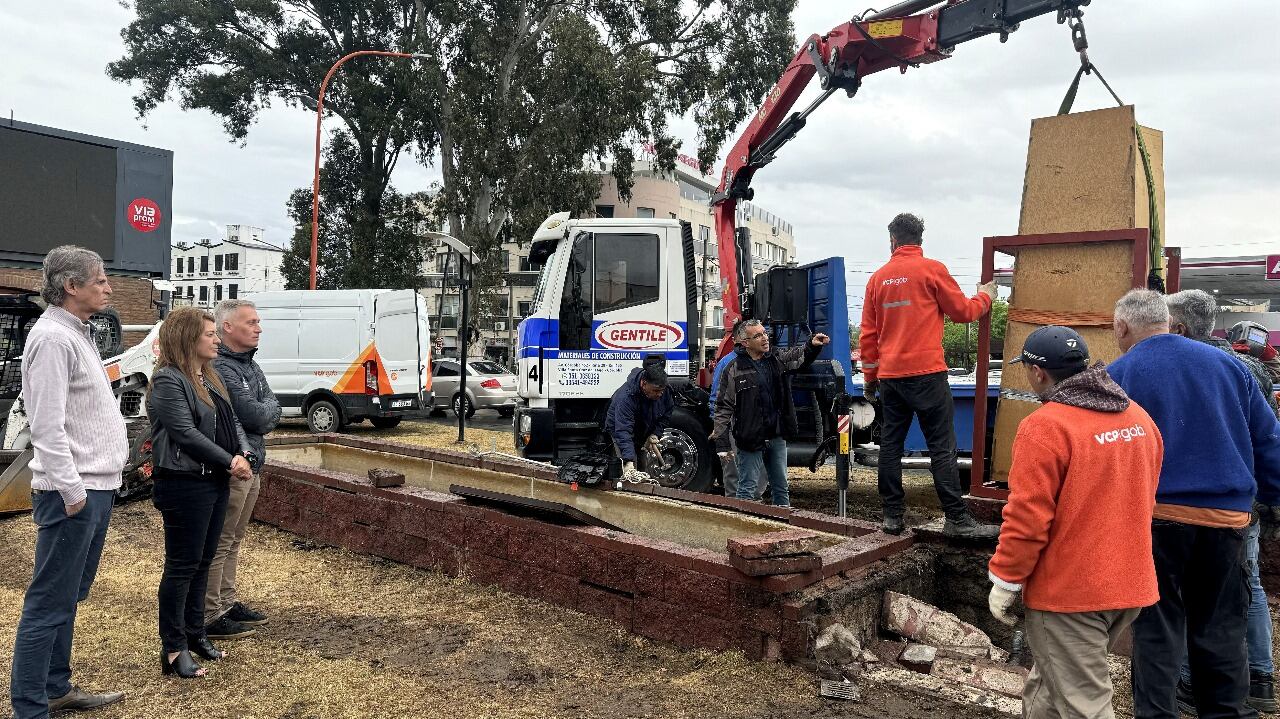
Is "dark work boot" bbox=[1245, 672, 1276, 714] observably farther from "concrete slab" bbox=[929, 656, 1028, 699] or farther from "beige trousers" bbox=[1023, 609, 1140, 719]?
"beige trousers" bbox=[1023, 609, 1140, 719]

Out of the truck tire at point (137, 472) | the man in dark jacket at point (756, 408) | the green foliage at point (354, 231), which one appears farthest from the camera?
the green foliage at point (354, 231)

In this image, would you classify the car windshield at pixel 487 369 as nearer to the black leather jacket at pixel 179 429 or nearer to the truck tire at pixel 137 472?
the truck tire at pixel 137 472

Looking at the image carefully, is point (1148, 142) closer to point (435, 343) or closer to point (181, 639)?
point (181, 639)

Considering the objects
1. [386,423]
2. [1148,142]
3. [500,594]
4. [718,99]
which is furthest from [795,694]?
[718,99]

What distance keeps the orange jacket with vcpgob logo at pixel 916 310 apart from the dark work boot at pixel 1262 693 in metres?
1.88

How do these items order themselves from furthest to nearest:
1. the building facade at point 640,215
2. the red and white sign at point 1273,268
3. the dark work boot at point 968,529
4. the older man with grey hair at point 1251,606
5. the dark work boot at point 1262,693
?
the building facade at point 640,215 < the red and white sign at point 1273,268 < the dark work boot at point 968,529 < the dark work boot at point 1262,693 < the older man with grey hair at point 1251,606

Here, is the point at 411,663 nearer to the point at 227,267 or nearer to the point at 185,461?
the point at 185,461

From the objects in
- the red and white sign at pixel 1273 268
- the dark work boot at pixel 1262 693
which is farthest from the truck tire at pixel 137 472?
the red and white sign at pixel 1273 268

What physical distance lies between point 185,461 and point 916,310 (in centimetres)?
366

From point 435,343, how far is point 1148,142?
12875mm

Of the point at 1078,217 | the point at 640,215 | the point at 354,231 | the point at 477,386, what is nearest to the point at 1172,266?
the point at 1078,217

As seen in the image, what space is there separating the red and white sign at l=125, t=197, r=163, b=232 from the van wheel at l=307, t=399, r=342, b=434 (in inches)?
280

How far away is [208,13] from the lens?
906 inches

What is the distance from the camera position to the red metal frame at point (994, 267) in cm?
447
